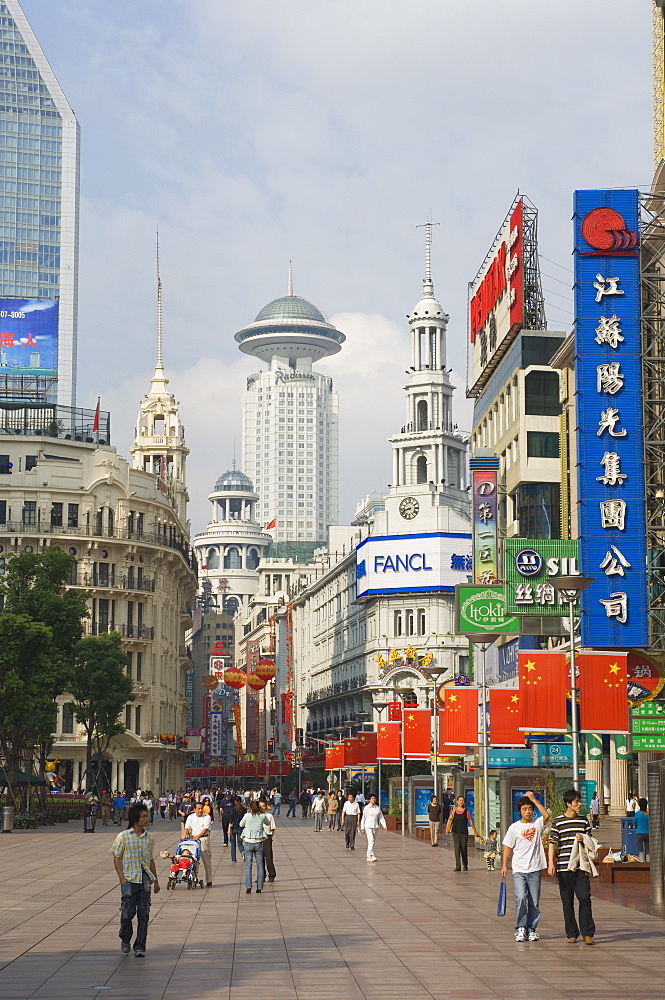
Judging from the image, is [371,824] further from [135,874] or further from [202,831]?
[135,874]

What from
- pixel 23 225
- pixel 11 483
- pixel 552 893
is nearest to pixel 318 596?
pixel 23 225

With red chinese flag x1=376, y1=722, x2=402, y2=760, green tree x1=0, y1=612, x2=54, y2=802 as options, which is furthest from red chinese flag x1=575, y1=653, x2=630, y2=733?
green tree x1=0, y1=612, x2=54, y2=802

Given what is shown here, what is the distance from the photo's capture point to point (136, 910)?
1719cm

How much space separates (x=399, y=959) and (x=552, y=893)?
1024 centimetres

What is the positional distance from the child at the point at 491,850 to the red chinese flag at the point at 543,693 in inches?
126

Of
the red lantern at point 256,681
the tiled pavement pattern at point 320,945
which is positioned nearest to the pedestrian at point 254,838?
the tiled pavement pattern at point 320,945

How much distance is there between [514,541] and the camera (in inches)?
1934

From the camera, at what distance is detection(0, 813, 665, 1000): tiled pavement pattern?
47.5ft

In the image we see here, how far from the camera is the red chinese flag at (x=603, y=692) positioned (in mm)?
35188

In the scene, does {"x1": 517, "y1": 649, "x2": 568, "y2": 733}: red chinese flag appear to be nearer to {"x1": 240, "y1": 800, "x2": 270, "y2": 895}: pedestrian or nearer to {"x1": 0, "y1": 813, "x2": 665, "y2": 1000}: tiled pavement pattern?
{"x1": 0, "y1": 813, "x2": 665, "y2": 1000}: tiled pavement pattern

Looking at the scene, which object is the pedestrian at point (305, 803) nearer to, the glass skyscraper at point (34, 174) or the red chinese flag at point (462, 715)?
the red chinese flag at point (462, 715)

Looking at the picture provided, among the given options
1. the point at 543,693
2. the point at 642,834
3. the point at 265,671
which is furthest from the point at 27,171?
the point at 642,834

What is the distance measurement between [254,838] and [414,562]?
85943mm

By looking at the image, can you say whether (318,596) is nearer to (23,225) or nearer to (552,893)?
(23,225)
